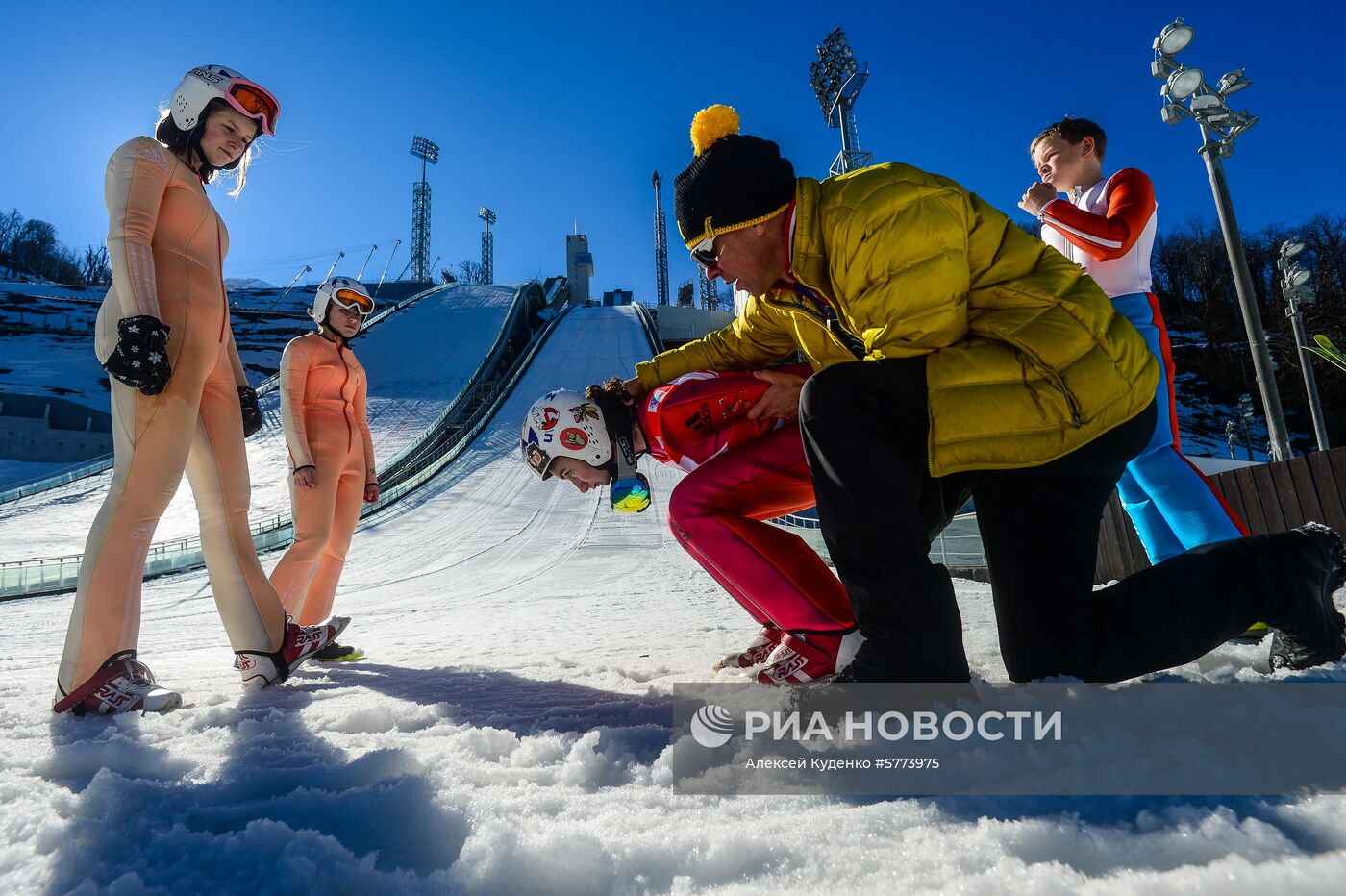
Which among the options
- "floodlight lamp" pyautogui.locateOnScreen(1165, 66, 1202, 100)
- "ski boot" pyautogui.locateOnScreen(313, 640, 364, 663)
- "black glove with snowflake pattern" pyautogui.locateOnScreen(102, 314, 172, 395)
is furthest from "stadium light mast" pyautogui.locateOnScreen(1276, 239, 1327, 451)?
"black glove with snowflake pattern" pyautogui.locateOnScreen(102, 314, 172, 395)

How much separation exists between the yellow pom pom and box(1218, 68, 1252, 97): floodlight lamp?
390 inches

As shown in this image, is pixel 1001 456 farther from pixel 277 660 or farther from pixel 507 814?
pixel 277 660

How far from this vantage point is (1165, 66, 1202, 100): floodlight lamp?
8297 mm

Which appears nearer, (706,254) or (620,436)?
(706,254)

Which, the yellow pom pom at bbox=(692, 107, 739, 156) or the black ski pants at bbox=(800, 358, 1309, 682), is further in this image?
the yellow pom pom at bbox=(692, 107, 739, 156)

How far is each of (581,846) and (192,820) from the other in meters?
0.60

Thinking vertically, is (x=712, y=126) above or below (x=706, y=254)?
above

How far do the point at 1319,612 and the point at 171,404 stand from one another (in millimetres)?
3094

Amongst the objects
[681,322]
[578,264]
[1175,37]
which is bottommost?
[1175,37]

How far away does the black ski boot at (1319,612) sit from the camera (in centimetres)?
158

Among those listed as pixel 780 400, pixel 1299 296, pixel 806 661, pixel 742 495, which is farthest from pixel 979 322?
pixel 1299 296

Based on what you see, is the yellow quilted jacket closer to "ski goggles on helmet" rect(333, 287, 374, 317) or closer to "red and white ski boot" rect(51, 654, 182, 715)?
"red and white ski boot" rect(51, 654, 182, 715)

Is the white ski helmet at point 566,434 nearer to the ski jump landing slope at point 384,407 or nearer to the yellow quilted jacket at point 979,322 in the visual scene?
the yellow quilted jacket at point 979,322

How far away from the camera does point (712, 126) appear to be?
1.94 meters
